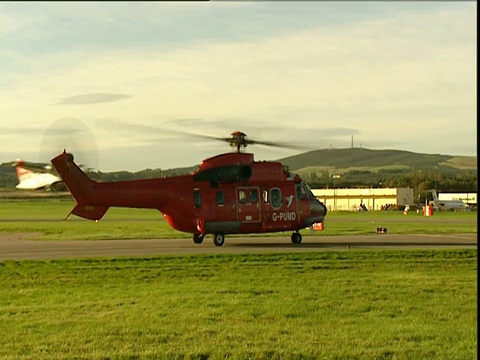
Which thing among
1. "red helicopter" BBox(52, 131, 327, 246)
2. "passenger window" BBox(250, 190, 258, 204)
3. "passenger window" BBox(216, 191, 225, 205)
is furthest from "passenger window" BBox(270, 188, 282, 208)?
"passenger window" BBox(216, 191, 225, 205)

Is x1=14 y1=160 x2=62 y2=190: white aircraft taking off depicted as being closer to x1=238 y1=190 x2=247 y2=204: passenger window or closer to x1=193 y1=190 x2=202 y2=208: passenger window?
x1=193 y1=190 x2=202 y2=208: passenger window

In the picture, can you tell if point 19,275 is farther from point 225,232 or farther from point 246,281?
point 225,232

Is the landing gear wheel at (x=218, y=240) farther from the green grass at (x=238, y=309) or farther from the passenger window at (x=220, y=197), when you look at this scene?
the green grass at (x=238, y=309)

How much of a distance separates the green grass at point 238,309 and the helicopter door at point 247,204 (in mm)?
6705

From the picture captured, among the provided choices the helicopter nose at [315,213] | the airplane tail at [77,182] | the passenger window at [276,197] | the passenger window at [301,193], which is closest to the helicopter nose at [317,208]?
the helicopter nose at [315,213]

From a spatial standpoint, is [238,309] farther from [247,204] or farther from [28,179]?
[247,204]

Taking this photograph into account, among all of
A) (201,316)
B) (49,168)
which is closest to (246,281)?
(201,316)

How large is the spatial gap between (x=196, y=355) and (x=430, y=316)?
5.52 metres

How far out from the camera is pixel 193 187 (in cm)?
3102

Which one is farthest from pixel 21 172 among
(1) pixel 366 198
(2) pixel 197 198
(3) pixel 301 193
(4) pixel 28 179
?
(1) pixel 366 198

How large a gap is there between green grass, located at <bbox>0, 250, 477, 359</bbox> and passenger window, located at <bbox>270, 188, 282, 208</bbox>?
726 centimetres

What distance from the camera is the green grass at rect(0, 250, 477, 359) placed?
1280 cm

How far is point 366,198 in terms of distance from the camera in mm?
141625

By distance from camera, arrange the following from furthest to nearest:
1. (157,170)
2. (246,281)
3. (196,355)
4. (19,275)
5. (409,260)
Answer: (157,170) < (409,260) < (19,275) < (246,281) < (196,355)
